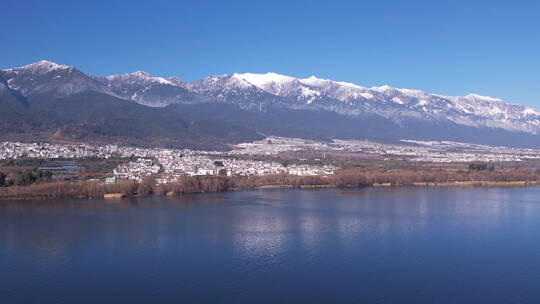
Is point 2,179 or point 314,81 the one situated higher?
point 314,81

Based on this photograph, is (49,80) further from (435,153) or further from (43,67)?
(435,153)

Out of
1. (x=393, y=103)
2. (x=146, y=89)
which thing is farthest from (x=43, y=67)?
(x=393, y=103)

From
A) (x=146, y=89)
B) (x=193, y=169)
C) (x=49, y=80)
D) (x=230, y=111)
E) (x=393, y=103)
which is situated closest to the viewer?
(x=193, y=169)

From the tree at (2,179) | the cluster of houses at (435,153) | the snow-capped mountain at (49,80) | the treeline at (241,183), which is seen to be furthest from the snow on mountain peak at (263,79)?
the tree at (2,179)

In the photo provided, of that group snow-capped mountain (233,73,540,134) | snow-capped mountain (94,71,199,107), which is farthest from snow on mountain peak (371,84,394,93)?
snow-capped mountain (94,71,199,107)

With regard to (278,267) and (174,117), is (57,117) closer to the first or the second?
(174,117)

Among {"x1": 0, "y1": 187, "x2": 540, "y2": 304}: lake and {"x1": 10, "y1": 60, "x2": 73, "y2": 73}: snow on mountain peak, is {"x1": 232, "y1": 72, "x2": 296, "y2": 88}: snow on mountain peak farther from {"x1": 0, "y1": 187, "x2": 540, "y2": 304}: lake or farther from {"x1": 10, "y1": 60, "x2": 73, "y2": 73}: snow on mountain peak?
{"x1": 0, "y1": 187, "x2": 540, "y2": 304}: lake

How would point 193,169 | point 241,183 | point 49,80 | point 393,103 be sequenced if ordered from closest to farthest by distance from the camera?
point 241,183 → point 193,169 → point 49,80 → point 393,103
